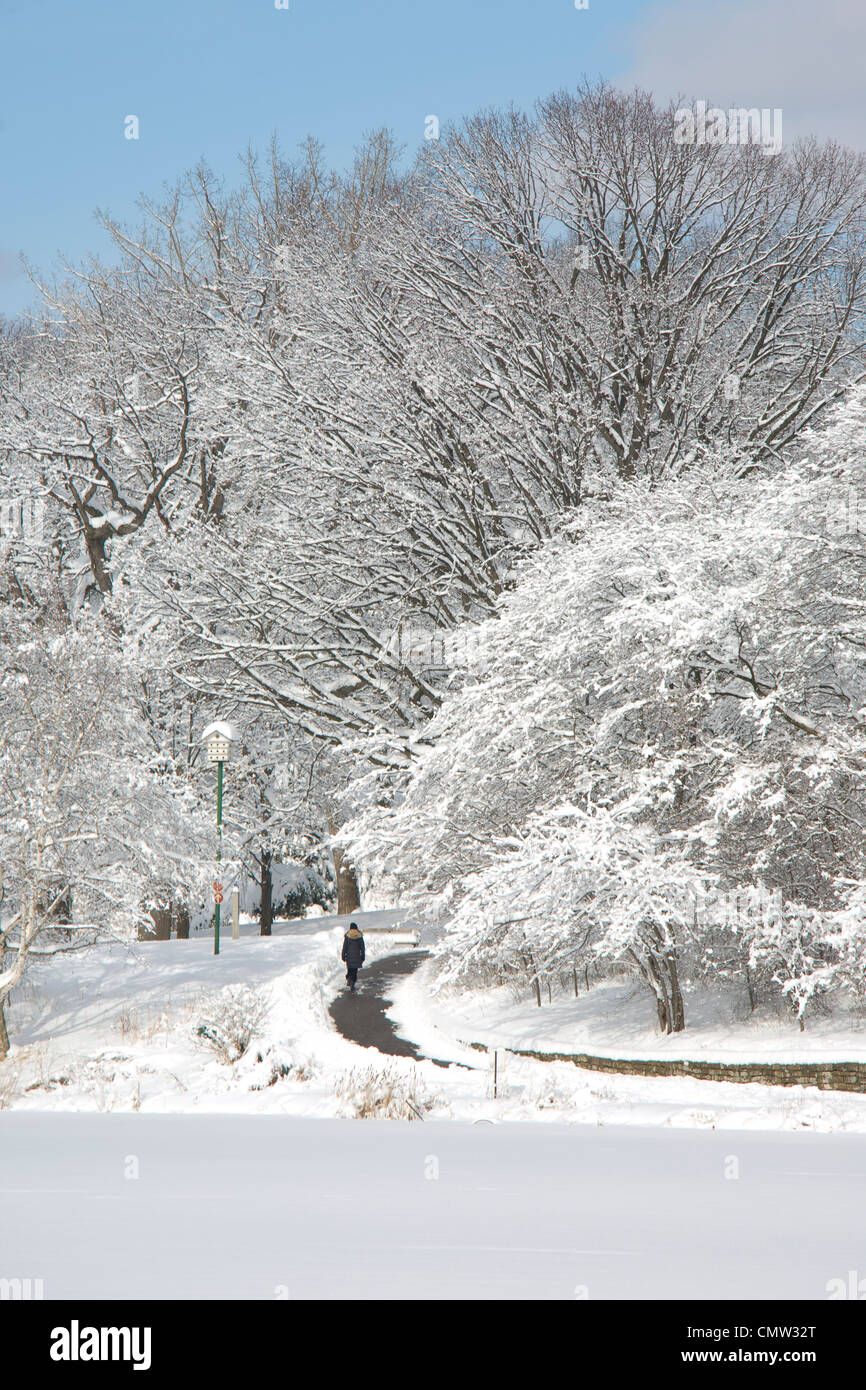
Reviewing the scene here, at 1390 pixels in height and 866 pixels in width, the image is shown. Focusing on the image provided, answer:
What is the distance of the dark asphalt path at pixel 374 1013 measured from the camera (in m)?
15.8

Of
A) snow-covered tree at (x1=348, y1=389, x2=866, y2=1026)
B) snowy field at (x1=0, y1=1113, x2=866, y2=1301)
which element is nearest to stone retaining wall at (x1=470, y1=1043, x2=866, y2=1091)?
snow-covered tree at (x1=348, y1=389, x2=866, y2=1026)

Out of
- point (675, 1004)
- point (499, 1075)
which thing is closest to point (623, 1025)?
point (675, 1004)

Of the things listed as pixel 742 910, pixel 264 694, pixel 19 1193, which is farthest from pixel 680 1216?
pixel 264 694

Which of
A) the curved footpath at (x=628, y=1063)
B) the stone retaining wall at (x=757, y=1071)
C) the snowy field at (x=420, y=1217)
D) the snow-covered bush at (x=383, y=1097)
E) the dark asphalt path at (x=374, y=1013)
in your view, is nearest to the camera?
the snowy field at (x=420, y=1217)

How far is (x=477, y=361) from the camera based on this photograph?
76.9ft

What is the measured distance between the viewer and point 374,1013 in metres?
19.0

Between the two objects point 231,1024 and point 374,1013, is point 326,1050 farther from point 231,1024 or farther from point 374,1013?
point 374,1013

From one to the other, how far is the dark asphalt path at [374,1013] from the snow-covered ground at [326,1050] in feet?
0.95

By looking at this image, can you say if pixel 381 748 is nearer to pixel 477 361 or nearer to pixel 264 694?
pixel 264 694

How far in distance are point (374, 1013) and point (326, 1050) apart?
13.5 feet

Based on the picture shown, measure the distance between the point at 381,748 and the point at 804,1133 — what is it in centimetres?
1475

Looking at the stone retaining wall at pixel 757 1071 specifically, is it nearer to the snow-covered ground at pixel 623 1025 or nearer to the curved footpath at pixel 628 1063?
the curved footpath at pixel 628 1063

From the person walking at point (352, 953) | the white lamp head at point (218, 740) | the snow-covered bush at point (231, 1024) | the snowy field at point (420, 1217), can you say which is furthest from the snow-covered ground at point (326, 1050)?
the white lamp head at point (218, 740)

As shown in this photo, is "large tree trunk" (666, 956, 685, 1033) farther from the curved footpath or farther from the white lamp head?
the white lamp head
